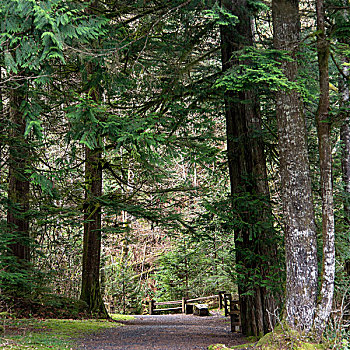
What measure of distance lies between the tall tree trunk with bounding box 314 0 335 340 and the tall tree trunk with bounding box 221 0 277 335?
1.41 meters

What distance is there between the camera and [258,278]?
→ 7.48 m

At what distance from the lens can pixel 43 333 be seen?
782 cm

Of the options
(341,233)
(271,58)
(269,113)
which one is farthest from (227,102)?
(341,233)

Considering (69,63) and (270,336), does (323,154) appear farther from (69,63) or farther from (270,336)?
(69,63)

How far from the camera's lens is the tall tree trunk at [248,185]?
7496 millimetres

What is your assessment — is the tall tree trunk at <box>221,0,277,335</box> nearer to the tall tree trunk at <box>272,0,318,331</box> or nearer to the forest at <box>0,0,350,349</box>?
the forest at <box>0,0,350,349</box>

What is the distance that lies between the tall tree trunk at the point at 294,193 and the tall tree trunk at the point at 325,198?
17 cm

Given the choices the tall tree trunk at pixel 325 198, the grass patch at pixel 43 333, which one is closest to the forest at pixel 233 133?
the tall tree trunk at pixel 325 198

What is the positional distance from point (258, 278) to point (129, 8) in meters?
6.15

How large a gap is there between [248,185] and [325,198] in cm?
240

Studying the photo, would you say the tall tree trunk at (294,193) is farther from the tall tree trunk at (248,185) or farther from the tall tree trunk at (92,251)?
the tall tree trunk at (92,251)

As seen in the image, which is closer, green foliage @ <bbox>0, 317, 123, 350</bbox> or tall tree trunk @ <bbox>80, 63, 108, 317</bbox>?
green foliage @ <bbox>0, 317, 123, 350</bbox>

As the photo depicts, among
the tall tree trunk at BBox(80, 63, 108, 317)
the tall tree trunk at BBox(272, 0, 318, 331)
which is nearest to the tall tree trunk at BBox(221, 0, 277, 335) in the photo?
the tall tree trunk at BBox(272, 0, 318, 331)

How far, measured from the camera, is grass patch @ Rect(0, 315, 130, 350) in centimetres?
623
